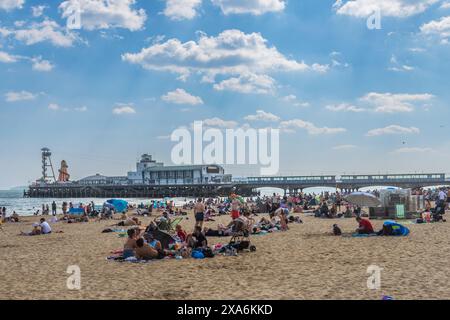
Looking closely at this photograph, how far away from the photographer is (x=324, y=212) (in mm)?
21141

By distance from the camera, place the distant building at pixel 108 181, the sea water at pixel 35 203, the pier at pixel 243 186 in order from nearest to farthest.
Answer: the sea water at pixel 35 203 → the pier at pixel 243 186 → the distant building at pixel 108 181

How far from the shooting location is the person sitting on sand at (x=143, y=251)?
9.36 metres

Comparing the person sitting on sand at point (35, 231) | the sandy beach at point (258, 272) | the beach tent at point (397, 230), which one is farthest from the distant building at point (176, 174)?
the sandy beach at point (258, 272)

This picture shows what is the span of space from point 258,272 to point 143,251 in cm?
262

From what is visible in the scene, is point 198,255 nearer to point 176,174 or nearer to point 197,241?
point 197,241

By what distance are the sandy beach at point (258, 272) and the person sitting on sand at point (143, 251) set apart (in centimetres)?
25

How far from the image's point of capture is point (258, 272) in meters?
7.98

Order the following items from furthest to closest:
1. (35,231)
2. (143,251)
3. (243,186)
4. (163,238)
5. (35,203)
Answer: (243,186) < (35,203) < (35,231) < (163,238) < (143,251)

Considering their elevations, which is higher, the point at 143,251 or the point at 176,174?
the point at 176,174

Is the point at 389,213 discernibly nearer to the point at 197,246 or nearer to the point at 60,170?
the point at 197,246

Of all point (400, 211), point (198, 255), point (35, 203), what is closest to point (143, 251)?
point (198, 255)

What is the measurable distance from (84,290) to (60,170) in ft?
393

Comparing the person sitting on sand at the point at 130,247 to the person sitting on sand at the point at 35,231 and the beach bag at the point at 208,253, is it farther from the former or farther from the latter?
the person sitting on sand at the point at 35,231
